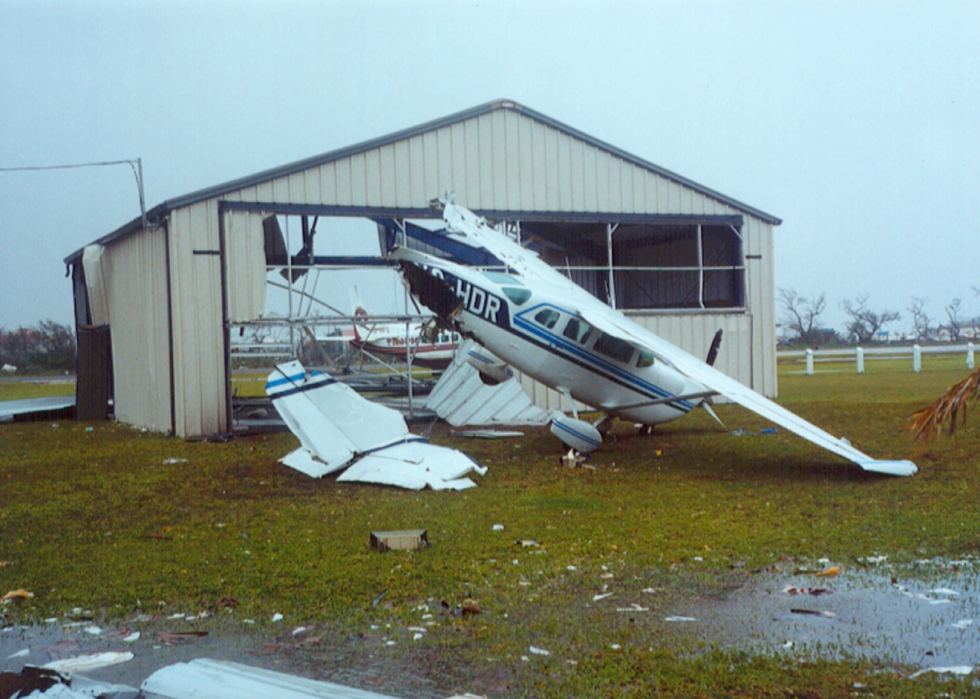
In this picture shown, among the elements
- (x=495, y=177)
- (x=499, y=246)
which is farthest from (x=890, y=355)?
(x=499, y=246)

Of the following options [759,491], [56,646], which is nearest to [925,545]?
[759,491]

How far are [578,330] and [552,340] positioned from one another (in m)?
0.46

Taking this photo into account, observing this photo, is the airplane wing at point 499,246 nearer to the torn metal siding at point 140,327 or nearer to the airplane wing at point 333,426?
the airplane wing at point 333,426

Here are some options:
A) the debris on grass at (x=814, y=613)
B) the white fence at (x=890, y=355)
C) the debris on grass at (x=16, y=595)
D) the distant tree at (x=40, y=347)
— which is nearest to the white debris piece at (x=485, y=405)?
the debris on grass at (x=16, y=595)

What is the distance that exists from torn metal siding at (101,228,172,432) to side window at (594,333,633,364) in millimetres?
9443

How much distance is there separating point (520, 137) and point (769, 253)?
25.6 ft

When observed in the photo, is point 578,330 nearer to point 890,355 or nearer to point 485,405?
point 485,405

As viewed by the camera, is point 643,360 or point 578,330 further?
point 643,360

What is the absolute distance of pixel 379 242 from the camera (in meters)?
22.0

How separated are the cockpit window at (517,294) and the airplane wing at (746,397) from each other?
100cm

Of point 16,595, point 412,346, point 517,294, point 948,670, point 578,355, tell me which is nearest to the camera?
point 948,670

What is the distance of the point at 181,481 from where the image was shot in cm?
1234

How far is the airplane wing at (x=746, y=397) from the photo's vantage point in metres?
10.6

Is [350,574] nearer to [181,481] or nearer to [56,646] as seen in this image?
[56,646]
